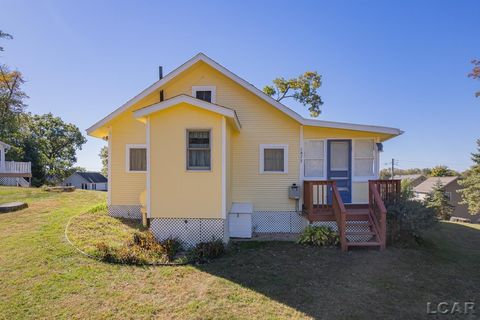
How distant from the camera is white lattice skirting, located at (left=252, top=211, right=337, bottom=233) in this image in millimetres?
9141

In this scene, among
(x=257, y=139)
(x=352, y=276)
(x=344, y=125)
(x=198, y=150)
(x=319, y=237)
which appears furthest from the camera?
(x=257, y=139)

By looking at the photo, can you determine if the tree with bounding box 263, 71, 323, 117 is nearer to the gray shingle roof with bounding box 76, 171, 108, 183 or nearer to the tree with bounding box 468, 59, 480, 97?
the tree with bounding box 468, 59, 480, 97

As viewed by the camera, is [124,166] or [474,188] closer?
[124,166]

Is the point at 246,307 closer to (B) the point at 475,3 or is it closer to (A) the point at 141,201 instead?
(A) the point at 141,201

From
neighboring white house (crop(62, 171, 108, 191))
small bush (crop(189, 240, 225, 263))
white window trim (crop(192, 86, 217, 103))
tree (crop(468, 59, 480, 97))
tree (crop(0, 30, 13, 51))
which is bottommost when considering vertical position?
neighboring white house (crop(62, 171, 108, 191))

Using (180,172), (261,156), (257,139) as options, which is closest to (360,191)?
(261,156)

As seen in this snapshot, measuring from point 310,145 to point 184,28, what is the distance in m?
6.92

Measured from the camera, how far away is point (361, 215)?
25.6 feet

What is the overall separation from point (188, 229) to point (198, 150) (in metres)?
2.24

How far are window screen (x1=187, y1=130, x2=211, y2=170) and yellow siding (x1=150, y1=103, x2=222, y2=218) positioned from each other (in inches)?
5.9

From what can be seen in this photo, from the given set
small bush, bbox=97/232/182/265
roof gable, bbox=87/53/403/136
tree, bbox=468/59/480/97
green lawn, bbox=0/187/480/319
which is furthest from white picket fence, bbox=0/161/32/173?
tree, bbox=468/59/480/97

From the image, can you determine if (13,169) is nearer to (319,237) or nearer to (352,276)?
(319,237)

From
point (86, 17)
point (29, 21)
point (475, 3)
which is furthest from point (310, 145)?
point (29, 21)

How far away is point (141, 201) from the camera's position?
391 inches
